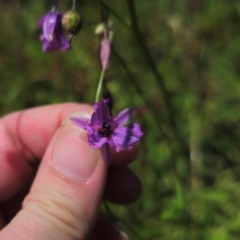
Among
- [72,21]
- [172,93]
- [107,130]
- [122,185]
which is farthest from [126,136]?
[172,93]

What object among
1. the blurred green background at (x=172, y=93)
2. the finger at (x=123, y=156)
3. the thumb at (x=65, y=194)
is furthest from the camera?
the blurred green background at (x=172, y=93)

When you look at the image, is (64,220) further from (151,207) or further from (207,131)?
(207,131)

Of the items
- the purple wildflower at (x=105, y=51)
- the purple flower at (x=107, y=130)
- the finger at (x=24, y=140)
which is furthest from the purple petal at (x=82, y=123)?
the finger at (x=24, y=140)

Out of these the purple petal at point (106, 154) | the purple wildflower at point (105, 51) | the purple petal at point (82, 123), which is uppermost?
the purple wildflower at point (105, 51)

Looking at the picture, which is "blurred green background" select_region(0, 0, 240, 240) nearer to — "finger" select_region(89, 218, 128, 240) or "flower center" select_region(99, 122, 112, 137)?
"finger" select_region(89, 218, 128, 240)

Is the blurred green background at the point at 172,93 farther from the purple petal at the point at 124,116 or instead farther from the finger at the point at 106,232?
the purple petal at the point at 124,116

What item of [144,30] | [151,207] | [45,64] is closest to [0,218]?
[151,207]

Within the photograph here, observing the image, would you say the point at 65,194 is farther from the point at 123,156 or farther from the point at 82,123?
the point at 123,156

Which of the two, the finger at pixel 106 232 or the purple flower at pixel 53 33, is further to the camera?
the finger at pixel 106 232

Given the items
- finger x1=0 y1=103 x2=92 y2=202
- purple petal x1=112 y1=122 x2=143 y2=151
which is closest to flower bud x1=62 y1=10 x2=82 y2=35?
purple petal x1=112 y1=122 x2=143 y2=151
